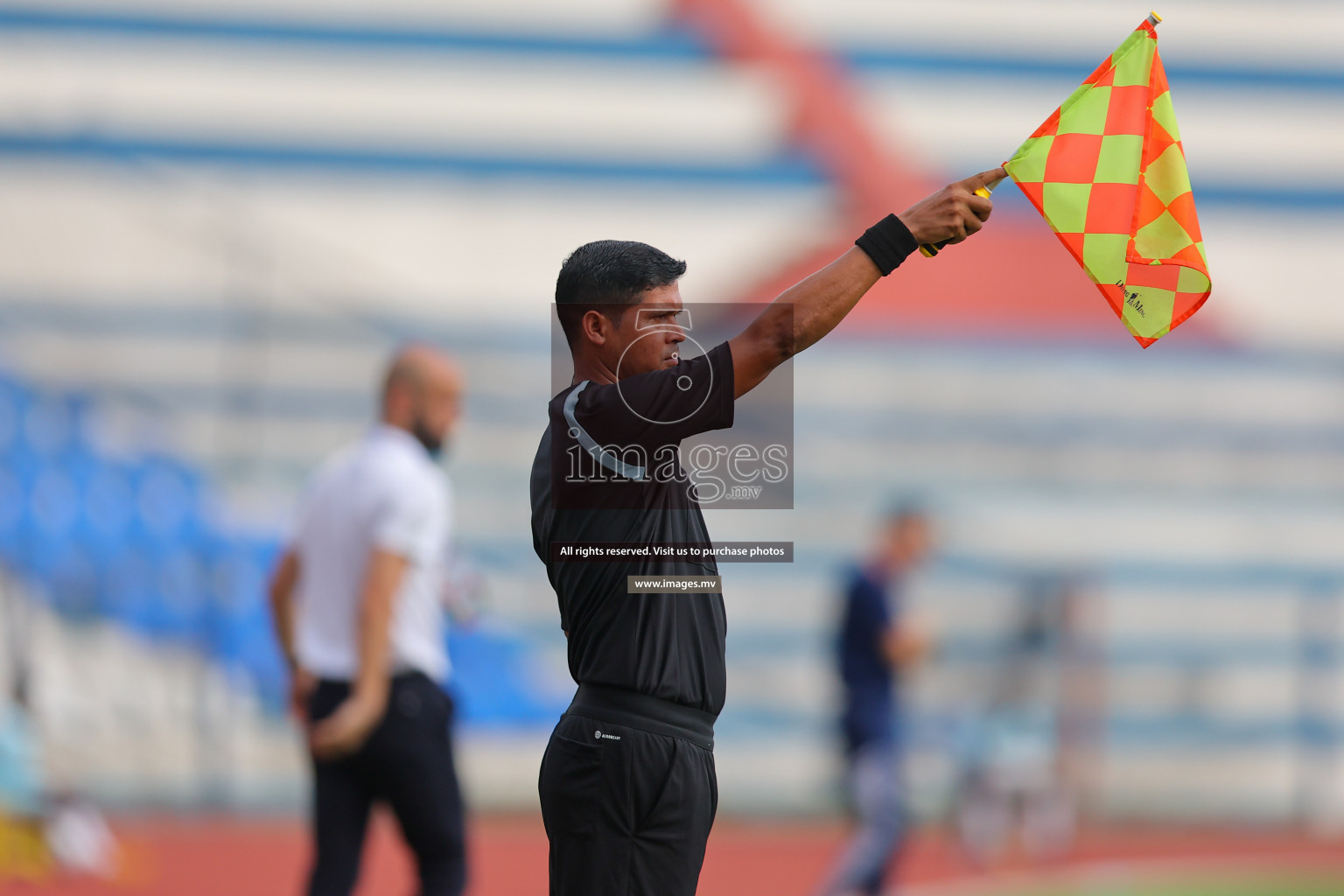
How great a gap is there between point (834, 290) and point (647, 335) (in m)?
0.40

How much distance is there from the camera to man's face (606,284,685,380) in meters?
2.86

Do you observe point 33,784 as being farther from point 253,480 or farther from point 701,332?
point 701,332

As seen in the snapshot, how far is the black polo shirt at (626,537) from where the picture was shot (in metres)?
2.79

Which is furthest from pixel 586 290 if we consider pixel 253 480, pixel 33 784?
pixel 253 480

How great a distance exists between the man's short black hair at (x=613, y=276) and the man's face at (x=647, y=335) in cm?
2

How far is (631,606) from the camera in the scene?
2.87 meters

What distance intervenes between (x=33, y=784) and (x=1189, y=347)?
9.81m

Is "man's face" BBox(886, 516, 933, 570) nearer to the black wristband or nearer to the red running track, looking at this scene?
the red running track

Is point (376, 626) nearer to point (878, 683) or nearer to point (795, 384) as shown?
point (878, 683)

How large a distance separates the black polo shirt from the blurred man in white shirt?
120cm

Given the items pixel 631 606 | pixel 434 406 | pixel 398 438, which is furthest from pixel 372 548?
pixel 631 606

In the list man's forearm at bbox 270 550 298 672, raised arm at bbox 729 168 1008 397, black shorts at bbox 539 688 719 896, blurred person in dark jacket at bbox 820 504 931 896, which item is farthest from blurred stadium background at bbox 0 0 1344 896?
raised arm at bbox 729 168 1008 397

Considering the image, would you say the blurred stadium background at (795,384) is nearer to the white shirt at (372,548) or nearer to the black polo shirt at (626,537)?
the white shirt at (372,548)

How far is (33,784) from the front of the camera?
8180 millimetres
